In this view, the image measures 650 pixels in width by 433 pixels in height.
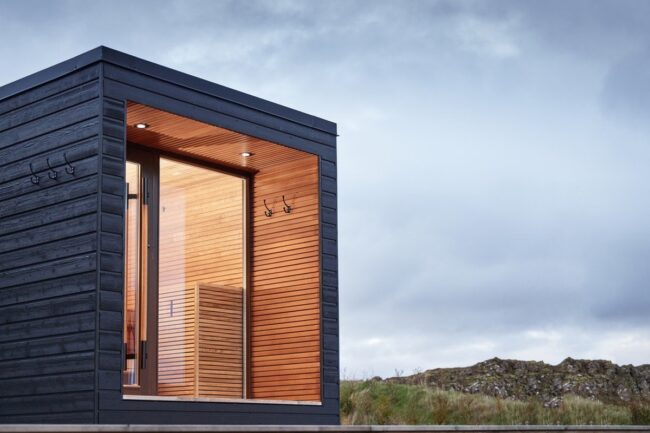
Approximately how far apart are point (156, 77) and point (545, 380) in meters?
13.6

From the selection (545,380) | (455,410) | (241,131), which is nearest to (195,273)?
(241,131)

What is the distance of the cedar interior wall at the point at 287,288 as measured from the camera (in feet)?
31.9

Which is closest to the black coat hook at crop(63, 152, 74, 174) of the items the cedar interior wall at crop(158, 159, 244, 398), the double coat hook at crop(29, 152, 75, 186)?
the double coat hook at crop(29, 152, 75, 186)

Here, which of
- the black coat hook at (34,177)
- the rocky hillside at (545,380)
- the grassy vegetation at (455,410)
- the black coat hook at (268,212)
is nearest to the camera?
the black coat hook at (34,177)

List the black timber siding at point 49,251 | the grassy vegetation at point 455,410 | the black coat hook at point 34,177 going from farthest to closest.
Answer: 1. the grassy vegetation at point 455,410
2. the black coat hook at point 34,177
3. the black timber siding at point 49,251

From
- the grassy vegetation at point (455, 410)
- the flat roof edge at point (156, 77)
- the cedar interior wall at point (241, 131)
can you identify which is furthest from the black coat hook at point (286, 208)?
the grassy vegetation at point (455, 410)

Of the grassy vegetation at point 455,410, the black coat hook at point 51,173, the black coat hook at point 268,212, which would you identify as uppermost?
the black coat hook at point 51,173

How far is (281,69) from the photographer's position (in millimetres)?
12508

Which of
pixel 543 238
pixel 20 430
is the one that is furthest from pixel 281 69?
pixel 543 238

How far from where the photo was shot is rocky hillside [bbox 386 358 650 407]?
19.2m

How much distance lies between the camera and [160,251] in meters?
9.34

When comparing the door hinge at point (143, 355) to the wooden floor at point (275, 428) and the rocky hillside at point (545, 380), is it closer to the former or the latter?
the wooden floor at point (275, 428)

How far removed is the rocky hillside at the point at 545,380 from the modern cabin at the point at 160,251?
884 cm

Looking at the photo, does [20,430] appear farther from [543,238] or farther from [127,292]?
[543,238]
